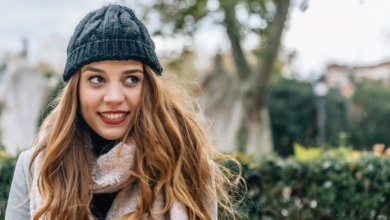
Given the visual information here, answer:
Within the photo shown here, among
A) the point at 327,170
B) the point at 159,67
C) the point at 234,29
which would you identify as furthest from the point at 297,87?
the point at 159,67

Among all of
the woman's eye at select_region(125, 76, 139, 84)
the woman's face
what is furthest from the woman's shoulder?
the woman's eye at select_region(125, 76, 139, 84)

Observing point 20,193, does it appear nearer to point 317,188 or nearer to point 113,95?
point 113,95

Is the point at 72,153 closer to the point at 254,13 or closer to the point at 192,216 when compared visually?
the point at 192,216

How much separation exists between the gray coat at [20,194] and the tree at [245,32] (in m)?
4.73

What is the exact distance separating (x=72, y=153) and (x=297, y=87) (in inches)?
512

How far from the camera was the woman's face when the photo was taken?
162cm

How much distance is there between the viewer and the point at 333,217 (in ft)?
10.2

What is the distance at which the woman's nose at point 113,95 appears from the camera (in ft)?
5.31

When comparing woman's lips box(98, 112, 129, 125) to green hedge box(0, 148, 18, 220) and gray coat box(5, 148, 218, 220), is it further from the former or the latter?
green hedge box(0, 148, 18, 220)

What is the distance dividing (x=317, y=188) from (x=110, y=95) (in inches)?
90.1

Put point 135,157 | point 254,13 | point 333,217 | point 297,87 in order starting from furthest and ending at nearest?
point 297,87, point 254,13, point 333,217, point 135,157

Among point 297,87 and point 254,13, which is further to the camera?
point 297,87

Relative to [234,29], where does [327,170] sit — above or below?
below

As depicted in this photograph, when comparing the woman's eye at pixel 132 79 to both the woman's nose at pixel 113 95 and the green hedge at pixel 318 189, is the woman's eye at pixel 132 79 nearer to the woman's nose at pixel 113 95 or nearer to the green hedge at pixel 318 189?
the woman's nose at pixel 113 95
